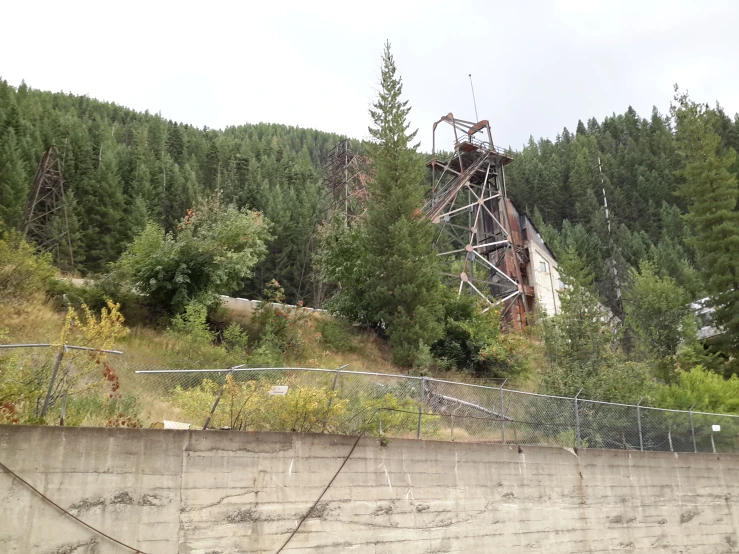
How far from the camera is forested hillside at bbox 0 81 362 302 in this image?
139 ft

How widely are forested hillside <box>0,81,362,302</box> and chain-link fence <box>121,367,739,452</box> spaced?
71.9 ft

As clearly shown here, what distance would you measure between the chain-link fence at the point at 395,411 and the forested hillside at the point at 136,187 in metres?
21.9

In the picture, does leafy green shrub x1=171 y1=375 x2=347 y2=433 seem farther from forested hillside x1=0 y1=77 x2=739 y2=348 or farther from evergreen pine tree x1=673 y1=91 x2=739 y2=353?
evergreen pine tree x1=673 y1=91 x2=739 y2=353

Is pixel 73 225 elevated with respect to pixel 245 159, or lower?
lower

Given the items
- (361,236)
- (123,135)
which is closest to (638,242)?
(361,236)

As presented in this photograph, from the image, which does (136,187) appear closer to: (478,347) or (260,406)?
(478,347)

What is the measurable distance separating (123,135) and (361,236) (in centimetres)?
7912

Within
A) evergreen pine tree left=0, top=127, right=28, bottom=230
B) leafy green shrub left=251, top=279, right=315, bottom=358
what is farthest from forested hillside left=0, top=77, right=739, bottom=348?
leafy green shrub left=251, top=279, right=315, bottom=358

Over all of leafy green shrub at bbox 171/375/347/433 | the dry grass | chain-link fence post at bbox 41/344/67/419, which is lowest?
leafy green shrub at bbox 171/375/347/433

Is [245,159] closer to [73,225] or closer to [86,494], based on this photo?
[73,225]

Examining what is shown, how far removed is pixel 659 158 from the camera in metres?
79.2

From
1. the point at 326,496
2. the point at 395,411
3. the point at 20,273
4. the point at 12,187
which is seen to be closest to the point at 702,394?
the point at 395,411

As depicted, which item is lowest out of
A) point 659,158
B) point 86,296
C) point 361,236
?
point 86,296

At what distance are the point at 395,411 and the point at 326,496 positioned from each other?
7.32 feet
